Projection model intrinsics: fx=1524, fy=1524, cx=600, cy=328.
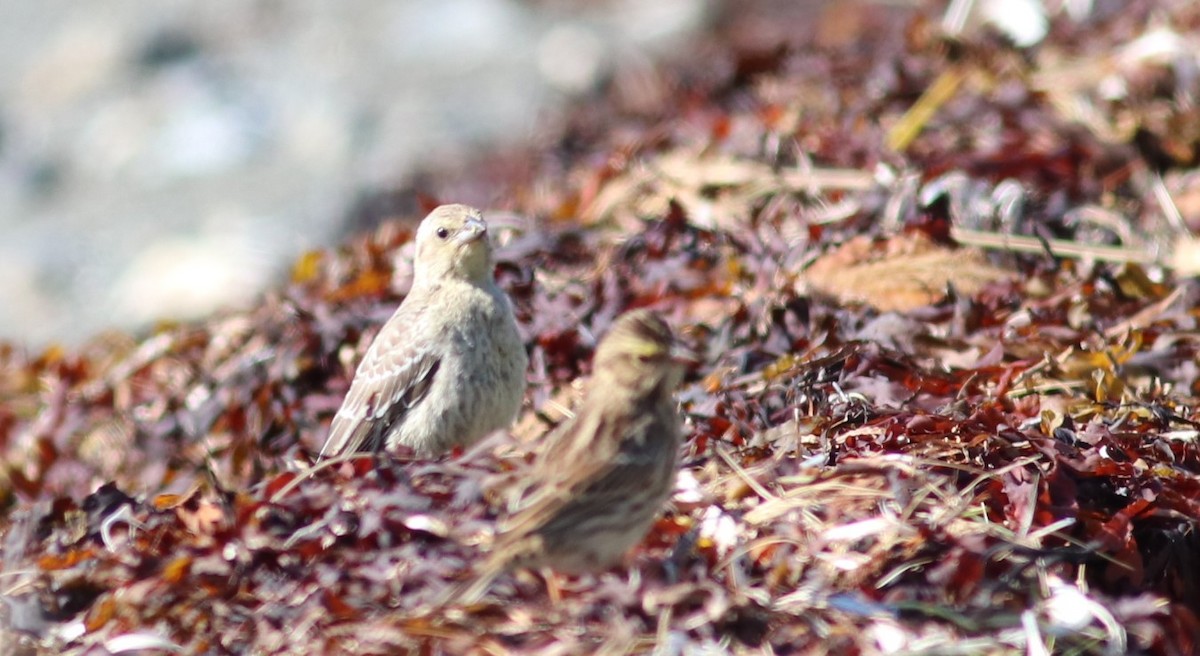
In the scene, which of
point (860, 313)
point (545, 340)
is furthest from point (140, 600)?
point (860, 313)

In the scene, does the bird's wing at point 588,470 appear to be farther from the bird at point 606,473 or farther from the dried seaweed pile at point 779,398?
the dried seaweed pile at point 779,398

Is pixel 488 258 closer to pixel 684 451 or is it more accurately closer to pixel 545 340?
pixel 545 340

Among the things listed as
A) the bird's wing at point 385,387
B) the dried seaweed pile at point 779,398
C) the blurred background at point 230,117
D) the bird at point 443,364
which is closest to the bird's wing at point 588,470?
the dried seaweed pile at point 779,398

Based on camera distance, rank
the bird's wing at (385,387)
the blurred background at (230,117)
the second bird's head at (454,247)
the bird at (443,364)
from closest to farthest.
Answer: the bird at (443,364) → the bird's wing at (385,387) → the second bird's head at (454,247) → the blurred background at (230,117)

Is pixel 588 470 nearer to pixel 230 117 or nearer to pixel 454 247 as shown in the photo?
pixel 454 247

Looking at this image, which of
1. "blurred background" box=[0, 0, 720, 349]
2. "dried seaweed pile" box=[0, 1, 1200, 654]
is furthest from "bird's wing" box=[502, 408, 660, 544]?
"blurred background" box=[0, 0, 720, 349]
